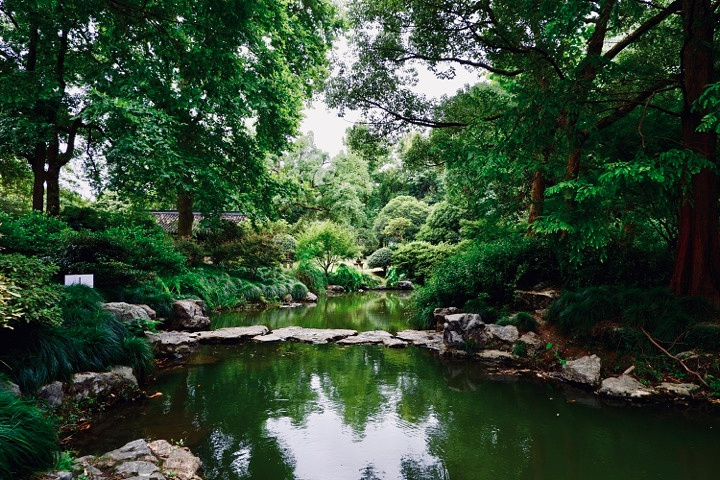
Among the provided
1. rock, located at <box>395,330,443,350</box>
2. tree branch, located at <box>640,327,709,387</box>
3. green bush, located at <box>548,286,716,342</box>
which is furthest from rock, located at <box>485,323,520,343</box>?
tree branch, located at <box>640,327,709,387</box>

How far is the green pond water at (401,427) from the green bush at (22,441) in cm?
92

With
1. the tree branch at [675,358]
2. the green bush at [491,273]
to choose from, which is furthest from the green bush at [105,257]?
the tree branch at [675,358]

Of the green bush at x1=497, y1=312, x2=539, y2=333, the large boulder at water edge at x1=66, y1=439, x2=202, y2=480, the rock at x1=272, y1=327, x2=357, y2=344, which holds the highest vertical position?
the green bush at x1=497, y1=312, x2=539, y2=333

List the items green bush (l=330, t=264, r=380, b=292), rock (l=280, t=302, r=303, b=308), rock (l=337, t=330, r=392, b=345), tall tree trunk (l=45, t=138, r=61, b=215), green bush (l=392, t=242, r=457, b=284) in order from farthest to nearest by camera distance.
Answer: green bush (l=330, t=264, r=380, b=292) < green bush (l=392, t=242, r=457, b=284) < rock (l=280, t=302, r=303, b=308) < tall tree trunk (l=45, t=138, r=61, b=215) < rock (l=337, t=330, r=392, b=345)

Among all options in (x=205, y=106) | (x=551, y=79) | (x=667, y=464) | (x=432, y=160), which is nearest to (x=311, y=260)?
(x=432, y=160)

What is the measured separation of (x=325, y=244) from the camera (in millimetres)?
17578

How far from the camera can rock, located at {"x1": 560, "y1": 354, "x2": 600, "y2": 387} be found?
16.4 feet

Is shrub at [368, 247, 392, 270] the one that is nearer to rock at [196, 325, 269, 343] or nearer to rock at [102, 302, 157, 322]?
rock at [196, 325, 269, 343]

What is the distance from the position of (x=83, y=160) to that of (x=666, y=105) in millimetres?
13163

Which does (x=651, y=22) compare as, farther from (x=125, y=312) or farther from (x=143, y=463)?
(x=125, y=312)

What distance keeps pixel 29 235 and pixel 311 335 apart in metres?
5.18

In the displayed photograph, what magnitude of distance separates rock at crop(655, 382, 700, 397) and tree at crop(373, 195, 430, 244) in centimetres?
1800

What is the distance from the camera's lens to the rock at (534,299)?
6848 millimetres

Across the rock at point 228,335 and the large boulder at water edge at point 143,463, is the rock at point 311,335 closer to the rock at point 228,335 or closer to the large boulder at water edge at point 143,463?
the rock at point 228,335
